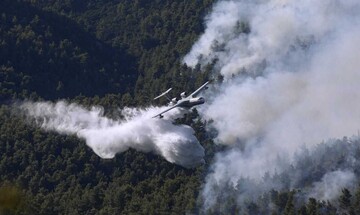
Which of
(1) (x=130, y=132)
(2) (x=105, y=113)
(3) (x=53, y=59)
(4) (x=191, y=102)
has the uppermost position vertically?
(3) (x=53, y=59)

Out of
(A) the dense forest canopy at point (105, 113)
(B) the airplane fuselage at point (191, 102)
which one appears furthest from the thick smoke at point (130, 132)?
(B) the airplane fuselage at point (191, 102)

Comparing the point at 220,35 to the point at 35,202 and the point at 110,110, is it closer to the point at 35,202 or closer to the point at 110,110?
the point at 110,110

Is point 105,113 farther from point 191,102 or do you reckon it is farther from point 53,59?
point 53,59

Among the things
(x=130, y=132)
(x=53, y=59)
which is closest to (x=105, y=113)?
(x=130, y=132)

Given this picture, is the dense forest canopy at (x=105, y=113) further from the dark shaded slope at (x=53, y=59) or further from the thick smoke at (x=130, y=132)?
the thick smoke at (x=130, y=132)

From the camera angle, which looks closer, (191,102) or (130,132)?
(191,102)

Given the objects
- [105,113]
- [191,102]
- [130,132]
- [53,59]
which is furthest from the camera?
[53,59]
